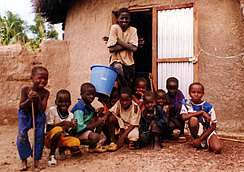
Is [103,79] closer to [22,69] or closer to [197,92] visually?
[197,92]

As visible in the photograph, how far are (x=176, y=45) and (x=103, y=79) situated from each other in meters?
1.46

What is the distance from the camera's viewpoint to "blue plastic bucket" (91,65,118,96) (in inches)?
139

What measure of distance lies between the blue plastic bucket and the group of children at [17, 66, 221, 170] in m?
0.17

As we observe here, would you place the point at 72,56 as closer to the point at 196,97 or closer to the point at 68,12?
the point at 68,12

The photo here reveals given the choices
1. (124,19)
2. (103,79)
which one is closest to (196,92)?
(103,79)

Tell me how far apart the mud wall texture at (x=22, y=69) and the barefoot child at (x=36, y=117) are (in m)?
2.38

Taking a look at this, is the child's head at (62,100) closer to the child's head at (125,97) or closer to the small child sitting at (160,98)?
the child's head at (125,97)

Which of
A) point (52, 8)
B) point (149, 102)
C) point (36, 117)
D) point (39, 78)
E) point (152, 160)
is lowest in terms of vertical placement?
point (152, 160)

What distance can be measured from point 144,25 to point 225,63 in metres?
3.10

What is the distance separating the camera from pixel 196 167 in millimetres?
2633

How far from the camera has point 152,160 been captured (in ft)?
9.40

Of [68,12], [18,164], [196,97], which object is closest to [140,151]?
[196,97]

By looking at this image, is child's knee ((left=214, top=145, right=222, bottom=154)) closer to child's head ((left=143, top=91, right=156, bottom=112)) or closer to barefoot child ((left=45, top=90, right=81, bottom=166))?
child's head ((left=143, top=91, right=156, bottom=112))

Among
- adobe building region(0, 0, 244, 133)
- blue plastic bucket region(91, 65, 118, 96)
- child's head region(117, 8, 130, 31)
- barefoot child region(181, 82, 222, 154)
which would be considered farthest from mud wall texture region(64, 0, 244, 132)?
blue plastic bucket region(91, 65, 118, 96)
